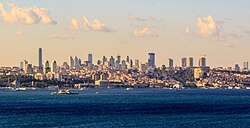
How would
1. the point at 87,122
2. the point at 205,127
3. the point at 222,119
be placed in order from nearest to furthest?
the point at 205,127 → the point at 87,122 → the point at 222,119

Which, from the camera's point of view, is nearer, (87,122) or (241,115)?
(87,122)

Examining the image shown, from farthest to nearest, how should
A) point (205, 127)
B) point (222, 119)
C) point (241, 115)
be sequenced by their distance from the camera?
point (241, 115), point (222, 119), point (205, 127)

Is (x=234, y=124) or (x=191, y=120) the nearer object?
(x=234, y=124)

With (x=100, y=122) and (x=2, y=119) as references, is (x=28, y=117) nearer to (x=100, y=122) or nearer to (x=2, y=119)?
(x=2, y=119)

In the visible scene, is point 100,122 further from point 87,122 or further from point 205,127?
point 205,127

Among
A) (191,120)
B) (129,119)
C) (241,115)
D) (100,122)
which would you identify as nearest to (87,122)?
(100,122)

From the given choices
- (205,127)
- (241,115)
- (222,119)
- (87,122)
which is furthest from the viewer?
(241,115)

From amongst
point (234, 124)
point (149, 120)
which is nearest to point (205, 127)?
point (234, 124)

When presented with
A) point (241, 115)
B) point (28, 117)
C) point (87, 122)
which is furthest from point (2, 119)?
point (241, 115)
